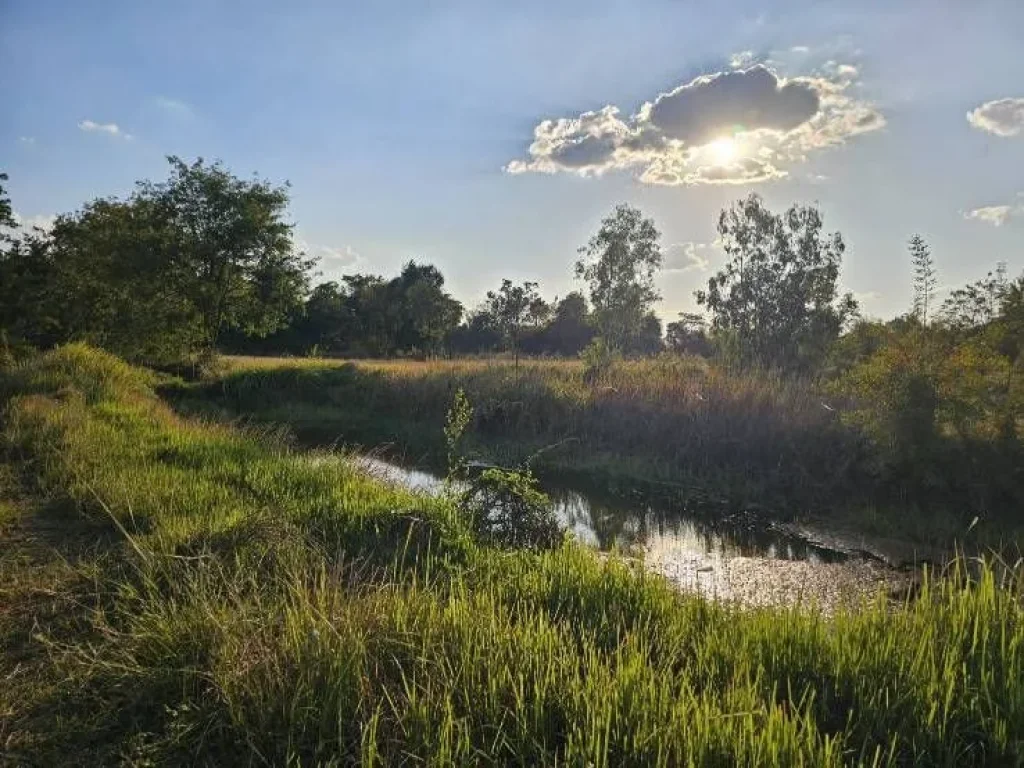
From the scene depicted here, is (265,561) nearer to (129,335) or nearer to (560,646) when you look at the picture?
(560,646)

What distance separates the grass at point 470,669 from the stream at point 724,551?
2513 millimetres

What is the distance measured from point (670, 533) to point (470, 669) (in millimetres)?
7335

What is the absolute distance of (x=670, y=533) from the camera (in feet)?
32.5

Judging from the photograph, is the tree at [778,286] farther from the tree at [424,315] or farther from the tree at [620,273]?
the tree at [424,315]

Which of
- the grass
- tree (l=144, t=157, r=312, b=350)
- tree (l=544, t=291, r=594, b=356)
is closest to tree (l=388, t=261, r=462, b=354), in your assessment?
tree (l=544, t=291, r=594, b=356)

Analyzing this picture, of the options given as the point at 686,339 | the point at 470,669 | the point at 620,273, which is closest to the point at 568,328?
the point at 686,339

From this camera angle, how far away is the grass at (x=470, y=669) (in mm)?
2664

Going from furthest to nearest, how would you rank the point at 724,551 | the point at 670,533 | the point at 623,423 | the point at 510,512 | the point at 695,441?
the point at 623,423 < the point at 695,441 < the point at 670,533 < the point at 724,551 < the point at 510,512

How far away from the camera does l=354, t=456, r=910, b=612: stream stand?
719cm

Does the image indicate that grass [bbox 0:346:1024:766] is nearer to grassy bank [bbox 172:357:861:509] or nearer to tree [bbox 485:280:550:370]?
grassy bank [bbox 172:357:861:509]

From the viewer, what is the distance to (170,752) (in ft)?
9.51

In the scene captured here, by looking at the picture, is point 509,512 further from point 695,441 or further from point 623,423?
point 623,423

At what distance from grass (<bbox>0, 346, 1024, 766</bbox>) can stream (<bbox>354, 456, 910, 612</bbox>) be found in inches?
98.9

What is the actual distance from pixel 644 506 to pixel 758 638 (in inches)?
319
